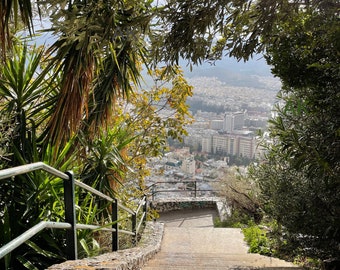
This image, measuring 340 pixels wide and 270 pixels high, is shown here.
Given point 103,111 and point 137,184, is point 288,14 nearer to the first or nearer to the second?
point 103,111

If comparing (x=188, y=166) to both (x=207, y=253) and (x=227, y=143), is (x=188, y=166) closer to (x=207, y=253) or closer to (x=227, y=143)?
(x=227, y=143)

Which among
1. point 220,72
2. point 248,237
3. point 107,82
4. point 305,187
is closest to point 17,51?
point 107,82

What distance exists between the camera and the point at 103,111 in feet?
14.2

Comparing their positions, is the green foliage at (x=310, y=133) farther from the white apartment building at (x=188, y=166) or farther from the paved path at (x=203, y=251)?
the white apartment building at (x=188, y=166)

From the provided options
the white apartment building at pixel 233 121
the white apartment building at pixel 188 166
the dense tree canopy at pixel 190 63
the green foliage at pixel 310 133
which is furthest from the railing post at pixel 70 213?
the white apartment building at pixel 233 121

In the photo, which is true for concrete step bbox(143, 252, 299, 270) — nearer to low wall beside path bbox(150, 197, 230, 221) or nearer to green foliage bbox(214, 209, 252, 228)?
green foliage bbox(214, 209, 252, 228)

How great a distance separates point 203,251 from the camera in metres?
5.73

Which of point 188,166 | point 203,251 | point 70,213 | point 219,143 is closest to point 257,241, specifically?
point 203,251

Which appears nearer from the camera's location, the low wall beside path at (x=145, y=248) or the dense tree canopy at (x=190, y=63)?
the dense tree canopy at (x=190, y=63)

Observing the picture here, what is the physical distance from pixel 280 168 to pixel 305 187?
75cm

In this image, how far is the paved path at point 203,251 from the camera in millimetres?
4125

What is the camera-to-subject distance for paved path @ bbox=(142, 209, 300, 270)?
13.5 ft

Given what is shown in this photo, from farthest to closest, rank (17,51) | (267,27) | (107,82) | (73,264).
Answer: (107,82), (17,51), (267,27), (73,264)

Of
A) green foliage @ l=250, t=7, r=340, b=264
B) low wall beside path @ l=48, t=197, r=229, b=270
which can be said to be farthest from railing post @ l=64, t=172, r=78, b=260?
green foliage @ l=250, t=7, r=340, b=264
